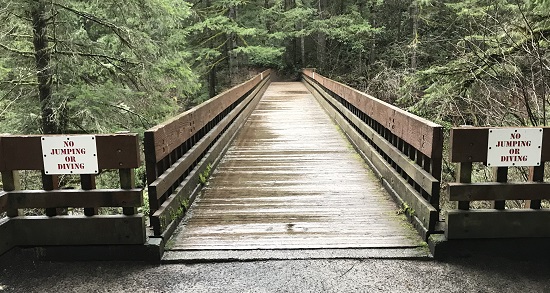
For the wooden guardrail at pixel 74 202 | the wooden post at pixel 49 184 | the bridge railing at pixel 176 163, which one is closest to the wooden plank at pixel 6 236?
the wooden guardrail at pixel 74 202

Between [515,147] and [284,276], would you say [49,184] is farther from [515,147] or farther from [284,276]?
[515,147]

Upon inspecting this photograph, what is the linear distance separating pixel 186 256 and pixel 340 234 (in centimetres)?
138

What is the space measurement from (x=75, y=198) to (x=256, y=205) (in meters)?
1.94

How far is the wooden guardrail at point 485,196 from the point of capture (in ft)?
11.7

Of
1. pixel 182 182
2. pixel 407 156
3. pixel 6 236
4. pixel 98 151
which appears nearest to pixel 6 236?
pixel 6 236

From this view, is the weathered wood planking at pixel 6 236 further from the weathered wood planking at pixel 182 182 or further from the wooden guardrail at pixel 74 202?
the weathered wood planking at pixel 182 182

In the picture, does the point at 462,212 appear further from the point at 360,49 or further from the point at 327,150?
the point at 360,49

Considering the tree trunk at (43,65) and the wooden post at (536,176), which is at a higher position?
the tree trunk at (43,65)

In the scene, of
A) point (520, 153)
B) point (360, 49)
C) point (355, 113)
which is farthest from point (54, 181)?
point (360, 49)

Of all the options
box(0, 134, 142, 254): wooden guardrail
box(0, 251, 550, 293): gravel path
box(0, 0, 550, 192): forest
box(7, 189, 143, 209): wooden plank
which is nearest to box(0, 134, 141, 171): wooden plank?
box(0, 134, 142, 254): wooden guardrail

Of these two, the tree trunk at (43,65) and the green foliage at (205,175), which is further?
the tree trunk at (43,65)

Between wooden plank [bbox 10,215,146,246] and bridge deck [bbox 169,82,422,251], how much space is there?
40cm

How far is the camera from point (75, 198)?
12.1ft

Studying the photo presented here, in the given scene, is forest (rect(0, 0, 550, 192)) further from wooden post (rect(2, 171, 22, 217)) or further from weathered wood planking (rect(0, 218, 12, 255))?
weathered wood planking (rect(0, 218, 12, 255))
